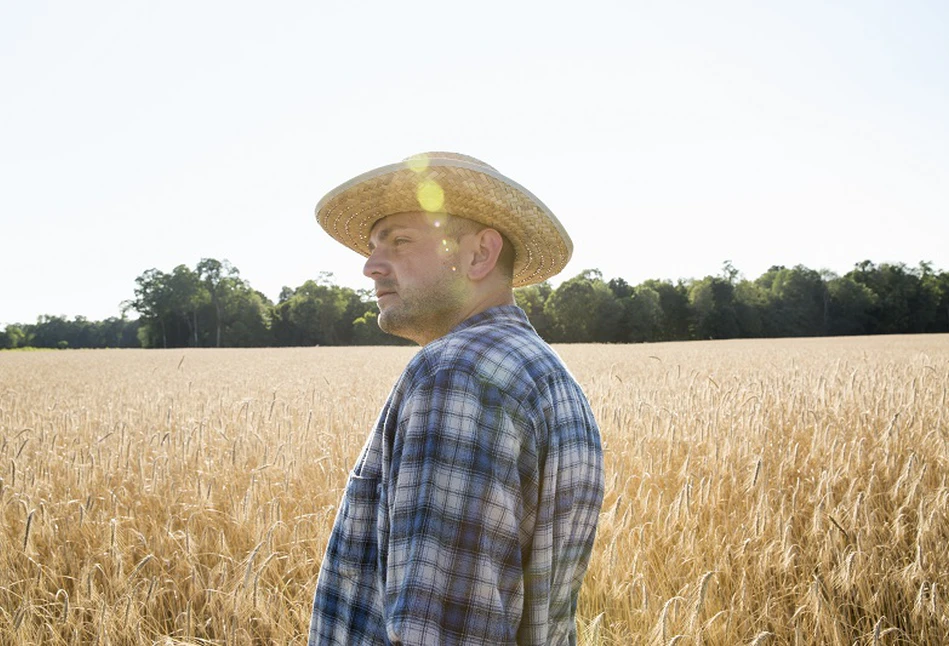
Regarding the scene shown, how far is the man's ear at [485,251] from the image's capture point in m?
1.36

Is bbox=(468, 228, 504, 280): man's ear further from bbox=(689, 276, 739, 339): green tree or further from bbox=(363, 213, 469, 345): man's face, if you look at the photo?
bbox=(689, 276, 739, 339): green tree

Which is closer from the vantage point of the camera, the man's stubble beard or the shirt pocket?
the shirt pocket

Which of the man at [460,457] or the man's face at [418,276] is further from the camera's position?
the man's face at [418,276]

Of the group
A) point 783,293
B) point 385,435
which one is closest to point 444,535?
point 385,435

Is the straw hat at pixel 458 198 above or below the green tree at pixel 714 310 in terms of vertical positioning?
below

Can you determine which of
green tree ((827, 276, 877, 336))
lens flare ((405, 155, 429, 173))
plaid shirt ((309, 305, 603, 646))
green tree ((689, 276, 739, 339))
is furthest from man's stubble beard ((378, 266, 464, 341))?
green tree ((827, 276, 877, 336))

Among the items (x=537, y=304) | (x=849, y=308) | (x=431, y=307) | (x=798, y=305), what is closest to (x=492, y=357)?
(x=431, y=307)

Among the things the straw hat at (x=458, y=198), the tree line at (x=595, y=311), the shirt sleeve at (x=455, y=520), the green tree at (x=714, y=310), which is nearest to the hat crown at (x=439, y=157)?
the straw hat at (x=458, y=198)

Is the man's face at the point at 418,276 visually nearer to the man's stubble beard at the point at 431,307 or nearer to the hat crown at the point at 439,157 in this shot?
the man's stubble beard at the point at 431,307

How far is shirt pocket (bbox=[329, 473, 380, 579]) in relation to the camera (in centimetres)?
115

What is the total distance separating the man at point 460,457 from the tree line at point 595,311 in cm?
6427

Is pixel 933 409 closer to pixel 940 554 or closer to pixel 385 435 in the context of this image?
pixel 940 554

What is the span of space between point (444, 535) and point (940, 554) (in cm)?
307

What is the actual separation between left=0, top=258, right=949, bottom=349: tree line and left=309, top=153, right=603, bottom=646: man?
211 ft
